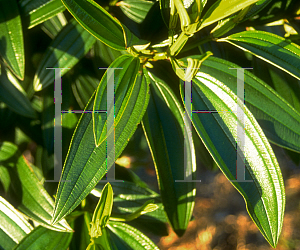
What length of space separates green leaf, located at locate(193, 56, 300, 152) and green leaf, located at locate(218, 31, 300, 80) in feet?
0.15

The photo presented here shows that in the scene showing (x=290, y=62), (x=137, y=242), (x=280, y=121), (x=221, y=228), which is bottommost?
(x=221, y=228)

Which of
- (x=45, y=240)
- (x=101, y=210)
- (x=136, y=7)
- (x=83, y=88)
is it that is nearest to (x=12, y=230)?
(x=45, y=240)

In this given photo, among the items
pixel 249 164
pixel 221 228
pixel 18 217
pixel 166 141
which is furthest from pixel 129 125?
pixel 221 228

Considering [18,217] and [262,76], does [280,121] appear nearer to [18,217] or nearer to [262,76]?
[262,76]

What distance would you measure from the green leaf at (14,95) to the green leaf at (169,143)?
280mm

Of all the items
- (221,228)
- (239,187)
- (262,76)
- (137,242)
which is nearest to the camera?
(239,187)

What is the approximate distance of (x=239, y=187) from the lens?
50 centimetres

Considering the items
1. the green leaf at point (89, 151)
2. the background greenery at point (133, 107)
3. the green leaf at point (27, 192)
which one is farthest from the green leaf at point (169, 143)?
the green leaf at point (27, 192)

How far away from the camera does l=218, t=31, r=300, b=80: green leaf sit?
52 cm

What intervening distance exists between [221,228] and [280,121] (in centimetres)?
104

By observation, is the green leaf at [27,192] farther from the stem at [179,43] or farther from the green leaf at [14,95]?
the stem at [179,43]

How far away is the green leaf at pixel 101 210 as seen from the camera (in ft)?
1.73

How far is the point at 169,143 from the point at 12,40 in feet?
1.30

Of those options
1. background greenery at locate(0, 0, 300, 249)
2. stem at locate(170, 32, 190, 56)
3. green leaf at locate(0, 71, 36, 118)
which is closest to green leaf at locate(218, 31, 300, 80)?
background greenery at locate(0, 0, 300, 249)
